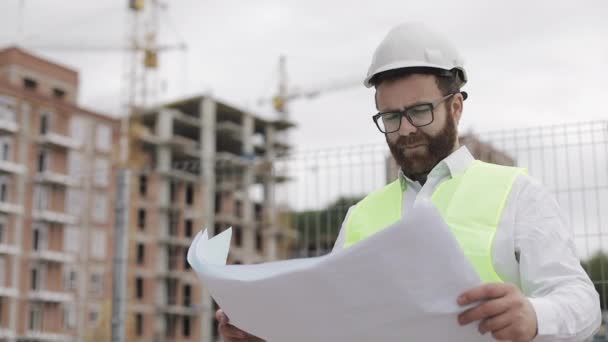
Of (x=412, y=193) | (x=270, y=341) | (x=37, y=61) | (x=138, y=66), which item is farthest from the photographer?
(x=138, y=66)

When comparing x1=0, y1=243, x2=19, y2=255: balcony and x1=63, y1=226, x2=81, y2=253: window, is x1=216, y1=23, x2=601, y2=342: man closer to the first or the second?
x1=0, y1=243, x2=19, y2=255: balcony

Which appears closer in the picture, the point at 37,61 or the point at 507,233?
the point at 507,233

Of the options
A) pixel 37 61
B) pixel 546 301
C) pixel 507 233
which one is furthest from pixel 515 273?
pixel 37 61

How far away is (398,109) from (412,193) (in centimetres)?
23

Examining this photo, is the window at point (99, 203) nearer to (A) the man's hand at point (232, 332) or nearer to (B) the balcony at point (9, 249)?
(A) the man's hand at point (232, 332)

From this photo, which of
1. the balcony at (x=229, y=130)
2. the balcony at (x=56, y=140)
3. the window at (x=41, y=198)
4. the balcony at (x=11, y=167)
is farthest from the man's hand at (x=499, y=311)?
the balcony at (x=229, y=130)

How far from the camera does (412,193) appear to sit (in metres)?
1.80

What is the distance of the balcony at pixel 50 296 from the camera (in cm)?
3569

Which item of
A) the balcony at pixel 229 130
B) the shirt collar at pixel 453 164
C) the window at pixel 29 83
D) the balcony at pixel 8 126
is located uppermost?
the window at pixel 29 83

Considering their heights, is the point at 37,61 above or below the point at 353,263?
above

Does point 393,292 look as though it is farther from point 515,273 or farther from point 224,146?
point 224,146

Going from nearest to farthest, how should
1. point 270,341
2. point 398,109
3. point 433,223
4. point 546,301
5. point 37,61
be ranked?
1. point 433,223
2. point 546,301
3. point 270,341
4. point 398,109
5. point 37,61

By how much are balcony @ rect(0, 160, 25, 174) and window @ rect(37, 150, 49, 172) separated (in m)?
2.68

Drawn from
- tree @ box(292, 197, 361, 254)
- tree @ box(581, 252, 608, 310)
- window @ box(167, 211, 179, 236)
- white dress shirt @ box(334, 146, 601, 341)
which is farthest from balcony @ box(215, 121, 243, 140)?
white dress shirt @ box(334, 146, 601, 341)
